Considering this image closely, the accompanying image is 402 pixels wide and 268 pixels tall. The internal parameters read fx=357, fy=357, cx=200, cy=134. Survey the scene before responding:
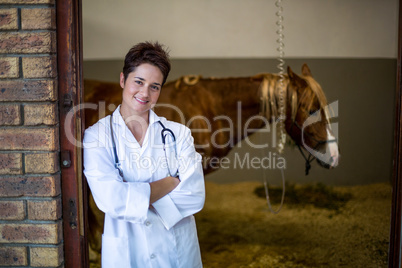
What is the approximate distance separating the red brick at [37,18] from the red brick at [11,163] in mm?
474

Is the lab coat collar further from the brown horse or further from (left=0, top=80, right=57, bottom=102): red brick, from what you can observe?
the brown horse

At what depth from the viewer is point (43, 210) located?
4.42ft

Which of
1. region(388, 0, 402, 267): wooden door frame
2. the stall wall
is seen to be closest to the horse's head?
the stall wall

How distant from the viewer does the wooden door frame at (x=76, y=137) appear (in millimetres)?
1332

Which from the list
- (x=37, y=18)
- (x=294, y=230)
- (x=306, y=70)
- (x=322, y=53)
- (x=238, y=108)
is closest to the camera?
(x=37, y=18)

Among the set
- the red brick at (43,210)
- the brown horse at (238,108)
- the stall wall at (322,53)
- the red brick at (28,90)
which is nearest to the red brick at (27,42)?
the red brick at (28,90)

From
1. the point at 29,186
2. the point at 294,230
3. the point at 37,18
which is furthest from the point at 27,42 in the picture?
the point at 294,230

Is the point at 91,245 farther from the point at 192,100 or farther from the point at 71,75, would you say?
the point at 71,75

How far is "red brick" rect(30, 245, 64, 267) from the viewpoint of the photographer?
4.46ft

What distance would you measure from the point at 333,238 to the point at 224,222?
1.13 meters

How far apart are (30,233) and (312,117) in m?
2.37

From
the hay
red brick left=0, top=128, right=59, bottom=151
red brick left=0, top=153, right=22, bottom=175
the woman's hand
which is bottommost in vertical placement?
the hay

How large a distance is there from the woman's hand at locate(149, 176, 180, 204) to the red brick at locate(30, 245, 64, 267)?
0.41 metres

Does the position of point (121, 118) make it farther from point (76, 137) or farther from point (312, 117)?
point (312, 117)
